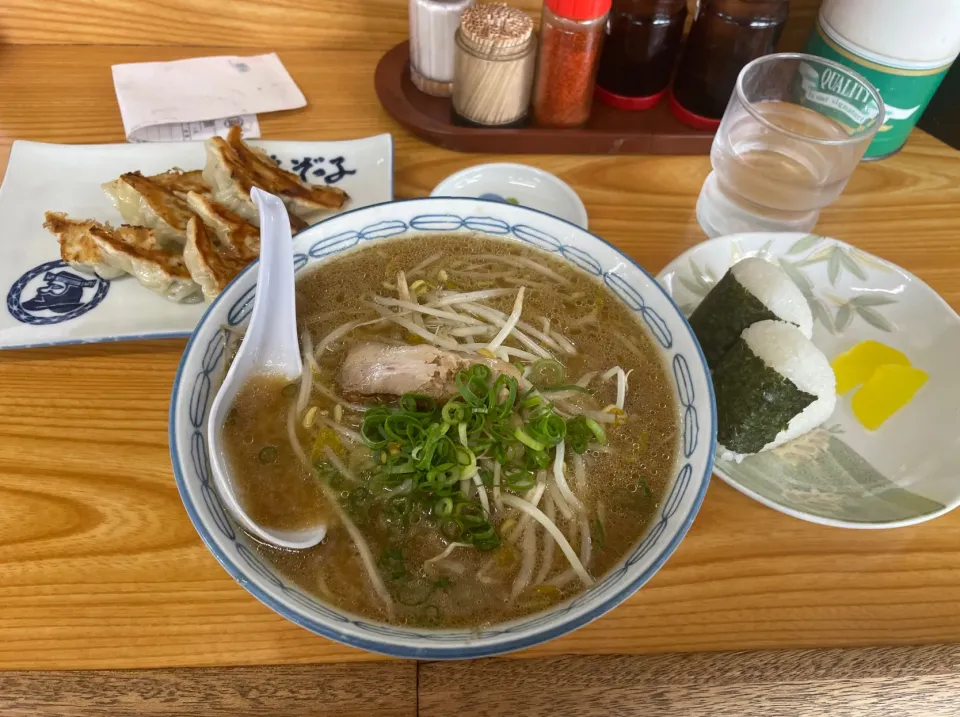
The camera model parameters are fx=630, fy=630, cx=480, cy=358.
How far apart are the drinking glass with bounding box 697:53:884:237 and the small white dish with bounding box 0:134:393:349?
0.73 m

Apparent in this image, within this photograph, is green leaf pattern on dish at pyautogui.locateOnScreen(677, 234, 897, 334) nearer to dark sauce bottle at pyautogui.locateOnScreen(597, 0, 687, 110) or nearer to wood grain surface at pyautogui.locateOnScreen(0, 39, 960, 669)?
wood grain surface at pyautogui.locateOnScreen(0, 39, 960, 669)

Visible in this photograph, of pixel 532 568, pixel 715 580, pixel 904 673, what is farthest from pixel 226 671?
pixel 904 673

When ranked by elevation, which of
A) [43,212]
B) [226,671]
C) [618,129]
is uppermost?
[618,129]

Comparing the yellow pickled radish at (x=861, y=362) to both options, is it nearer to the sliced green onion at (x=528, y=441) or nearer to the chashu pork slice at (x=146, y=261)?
the sliced green onion at (x=528, y=441)

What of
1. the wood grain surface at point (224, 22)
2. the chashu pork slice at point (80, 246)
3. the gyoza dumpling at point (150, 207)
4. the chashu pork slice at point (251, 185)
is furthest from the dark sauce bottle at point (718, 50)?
the chashu pork slice at point (80, 246)

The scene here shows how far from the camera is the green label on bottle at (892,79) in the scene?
1.31 metres

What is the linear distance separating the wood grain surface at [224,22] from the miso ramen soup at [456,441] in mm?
892

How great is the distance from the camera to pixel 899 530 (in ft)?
3.33

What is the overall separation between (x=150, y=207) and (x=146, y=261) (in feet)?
0.47

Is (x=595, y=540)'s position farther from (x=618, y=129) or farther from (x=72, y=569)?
(x=618, y=129)

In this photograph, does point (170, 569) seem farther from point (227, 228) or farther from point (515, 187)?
point (515, 187)

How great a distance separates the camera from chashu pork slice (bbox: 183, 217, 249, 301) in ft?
3.70

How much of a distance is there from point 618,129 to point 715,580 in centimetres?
103

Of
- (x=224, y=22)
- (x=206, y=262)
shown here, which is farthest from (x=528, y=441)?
(x=224, y=22)
